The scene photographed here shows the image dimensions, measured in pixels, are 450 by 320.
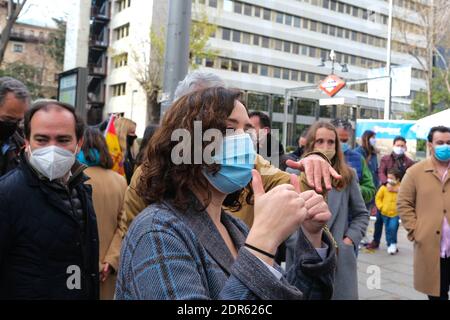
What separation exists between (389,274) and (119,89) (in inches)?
1647

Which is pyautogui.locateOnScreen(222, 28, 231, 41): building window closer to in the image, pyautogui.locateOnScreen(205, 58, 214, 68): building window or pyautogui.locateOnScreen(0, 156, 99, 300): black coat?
pyautogui.locateOnScreen(205, 58, 214, 68): building window

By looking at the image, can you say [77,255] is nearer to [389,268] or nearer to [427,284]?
[427,284]

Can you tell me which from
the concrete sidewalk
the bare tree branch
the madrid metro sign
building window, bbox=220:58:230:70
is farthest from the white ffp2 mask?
building window, bbox=220:58:230:70

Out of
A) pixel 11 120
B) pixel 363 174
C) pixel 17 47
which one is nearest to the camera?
pixel 11 120

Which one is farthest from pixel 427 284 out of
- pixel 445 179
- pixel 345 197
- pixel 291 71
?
pixel 291 71

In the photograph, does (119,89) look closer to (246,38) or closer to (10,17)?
(246,38)

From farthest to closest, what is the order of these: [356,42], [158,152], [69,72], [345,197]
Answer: [356,42], [69,72], [345,197], [158,152]

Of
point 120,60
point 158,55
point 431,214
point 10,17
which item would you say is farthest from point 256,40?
point 431,214

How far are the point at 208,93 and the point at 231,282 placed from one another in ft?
2.08

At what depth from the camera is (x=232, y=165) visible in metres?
1.51

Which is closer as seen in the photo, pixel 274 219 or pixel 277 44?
pixel 274 219

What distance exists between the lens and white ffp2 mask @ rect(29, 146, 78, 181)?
8.30 ft

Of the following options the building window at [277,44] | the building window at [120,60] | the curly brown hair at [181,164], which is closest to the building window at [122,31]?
the building window at [120,60]

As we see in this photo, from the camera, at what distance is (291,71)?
5253cm
